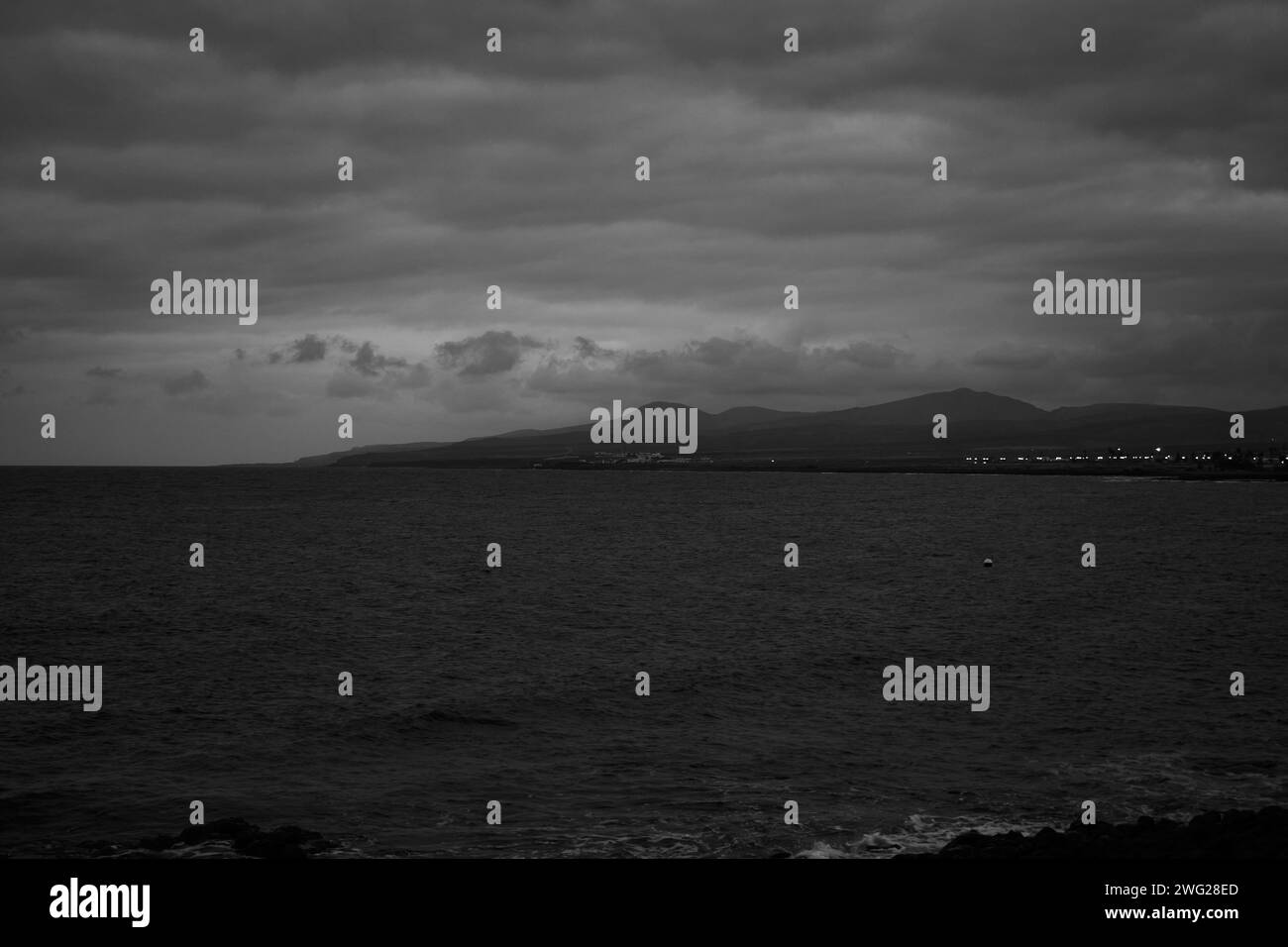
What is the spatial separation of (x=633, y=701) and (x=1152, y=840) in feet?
58.9

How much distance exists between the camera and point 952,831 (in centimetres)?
2156

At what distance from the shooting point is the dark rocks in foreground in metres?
17.1

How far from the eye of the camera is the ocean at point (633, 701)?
22.9 meters

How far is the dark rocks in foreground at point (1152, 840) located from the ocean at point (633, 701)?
167 cm

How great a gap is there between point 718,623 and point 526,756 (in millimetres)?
24477
